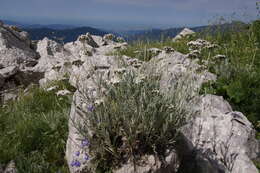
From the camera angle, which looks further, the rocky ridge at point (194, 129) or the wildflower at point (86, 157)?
the rocky ridge at point (194, 129)

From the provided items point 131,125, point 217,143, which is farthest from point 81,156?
point 217,143

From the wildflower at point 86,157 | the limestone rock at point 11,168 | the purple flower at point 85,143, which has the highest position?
the purple flower at point 85,143

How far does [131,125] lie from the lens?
10.1 ft

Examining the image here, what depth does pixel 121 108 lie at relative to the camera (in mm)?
3148

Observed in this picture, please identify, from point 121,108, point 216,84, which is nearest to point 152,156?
point 121,108

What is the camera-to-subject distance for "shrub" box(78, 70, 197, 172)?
3066 mm

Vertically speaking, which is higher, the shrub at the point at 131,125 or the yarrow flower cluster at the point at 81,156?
the shrub at the point at 131,125

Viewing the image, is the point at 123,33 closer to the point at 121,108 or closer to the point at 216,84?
the point at 121,108

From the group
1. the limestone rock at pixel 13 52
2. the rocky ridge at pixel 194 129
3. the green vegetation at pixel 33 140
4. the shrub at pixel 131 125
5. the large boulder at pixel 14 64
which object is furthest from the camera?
the limestone rock at pixel 13 52

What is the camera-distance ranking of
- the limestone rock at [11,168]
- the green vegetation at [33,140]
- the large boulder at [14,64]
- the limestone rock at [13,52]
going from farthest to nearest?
the limestone rock at [13,52] < the large boulder at [14,64] < the green vegetation at [33,140] < the limestone rock at [11,168]

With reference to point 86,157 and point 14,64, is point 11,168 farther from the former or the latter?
point 14,64

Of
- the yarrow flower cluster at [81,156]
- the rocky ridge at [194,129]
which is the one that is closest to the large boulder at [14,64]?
the rocky ridge at [194,129]

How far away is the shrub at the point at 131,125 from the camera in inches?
121

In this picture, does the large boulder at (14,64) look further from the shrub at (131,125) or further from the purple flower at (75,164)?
the shrub at (131,125)
